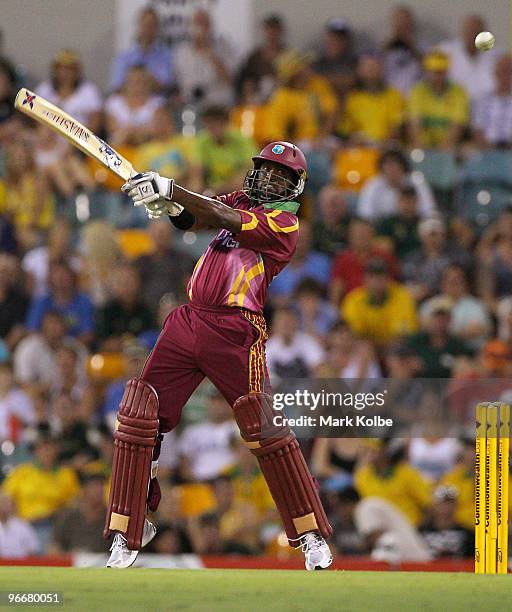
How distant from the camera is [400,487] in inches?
392

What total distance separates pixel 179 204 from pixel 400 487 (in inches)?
165

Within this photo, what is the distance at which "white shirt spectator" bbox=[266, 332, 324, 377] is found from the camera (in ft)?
34.5

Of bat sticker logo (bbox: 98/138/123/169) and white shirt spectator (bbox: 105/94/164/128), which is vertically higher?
white shirt spectator (bbox: 105/94/164/128)

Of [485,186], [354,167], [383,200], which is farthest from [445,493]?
[354,167]

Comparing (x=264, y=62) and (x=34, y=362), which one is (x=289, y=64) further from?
(x=34, y=362)

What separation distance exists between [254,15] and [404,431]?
550 centimetres

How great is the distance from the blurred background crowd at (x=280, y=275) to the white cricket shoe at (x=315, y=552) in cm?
235

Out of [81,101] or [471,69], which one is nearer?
[81,101]

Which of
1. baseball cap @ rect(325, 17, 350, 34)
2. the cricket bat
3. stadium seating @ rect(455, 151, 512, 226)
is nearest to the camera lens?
the cricket bat

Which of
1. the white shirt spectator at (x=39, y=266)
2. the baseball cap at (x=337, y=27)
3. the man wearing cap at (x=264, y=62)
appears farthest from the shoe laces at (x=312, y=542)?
the baseball cap at (x=337, y=27)

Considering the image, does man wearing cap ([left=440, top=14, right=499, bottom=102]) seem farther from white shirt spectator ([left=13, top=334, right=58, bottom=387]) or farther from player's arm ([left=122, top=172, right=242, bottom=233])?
player's arm ([left=122, top=172, right=242, bottom=233])

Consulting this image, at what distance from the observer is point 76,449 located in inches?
404

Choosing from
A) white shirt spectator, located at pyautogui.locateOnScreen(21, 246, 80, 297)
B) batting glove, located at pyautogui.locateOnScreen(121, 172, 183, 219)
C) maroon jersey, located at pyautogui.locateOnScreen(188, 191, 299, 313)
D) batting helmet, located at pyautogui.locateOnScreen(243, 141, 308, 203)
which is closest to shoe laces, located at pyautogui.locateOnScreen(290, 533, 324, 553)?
maroon jersey, located at pyautogui.locateOnScreen(188, 191, 299, 313)

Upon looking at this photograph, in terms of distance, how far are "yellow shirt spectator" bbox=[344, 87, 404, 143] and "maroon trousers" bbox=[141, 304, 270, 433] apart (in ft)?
19.4
